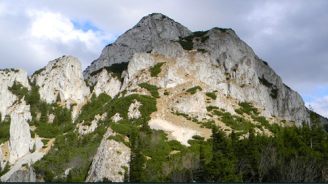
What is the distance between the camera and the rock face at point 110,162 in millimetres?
148000

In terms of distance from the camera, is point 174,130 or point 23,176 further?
point 174,130

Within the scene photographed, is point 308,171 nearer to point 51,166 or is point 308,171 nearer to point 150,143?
point 150,143

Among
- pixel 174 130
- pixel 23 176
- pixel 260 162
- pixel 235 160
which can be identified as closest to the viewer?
pixel 235 160

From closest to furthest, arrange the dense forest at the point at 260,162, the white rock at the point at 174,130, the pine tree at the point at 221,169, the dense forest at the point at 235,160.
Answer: the pine tree at the point at 221,169 < the dense forest at the point at 260,162 < the dense forest at the point at 235,160 < the white rock at the point at 174,130

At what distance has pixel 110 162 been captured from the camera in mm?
151250

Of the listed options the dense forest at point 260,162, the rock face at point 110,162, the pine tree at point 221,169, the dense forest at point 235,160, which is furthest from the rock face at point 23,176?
the pine tree at point 221,169

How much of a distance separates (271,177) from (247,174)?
A: 22.2ft

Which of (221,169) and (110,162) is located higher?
(110,162)

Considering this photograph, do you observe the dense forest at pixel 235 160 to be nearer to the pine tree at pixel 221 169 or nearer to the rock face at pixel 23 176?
the pine tree at pixel 221 169

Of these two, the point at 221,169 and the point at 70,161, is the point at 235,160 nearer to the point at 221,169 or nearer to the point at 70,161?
the point at 221,169

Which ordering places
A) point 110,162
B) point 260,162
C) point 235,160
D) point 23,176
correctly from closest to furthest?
point 235,160
point 260,162
point 110,162
point 23,176

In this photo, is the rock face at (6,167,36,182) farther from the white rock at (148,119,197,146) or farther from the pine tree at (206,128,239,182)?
the pine tree at (206,128,239,182)

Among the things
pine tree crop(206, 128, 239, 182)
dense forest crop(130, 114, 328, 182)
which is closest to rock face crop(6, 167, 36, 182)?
dense forest crop(130, 114, 328, 182)

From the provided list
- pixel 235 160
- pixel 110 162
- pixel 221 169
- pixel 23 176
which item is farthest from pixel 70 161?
pixel 221 169
